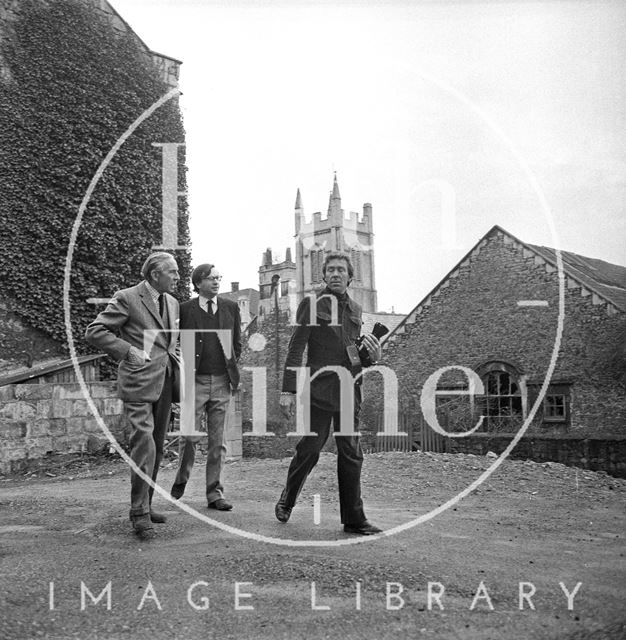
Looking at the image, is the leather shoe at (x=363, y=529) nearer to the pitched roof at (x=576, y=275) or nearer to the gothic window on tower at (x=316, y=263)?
the pitched roof at (x=576, y=275)

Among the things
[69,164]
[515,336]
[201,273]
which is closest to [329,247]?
[515,336]

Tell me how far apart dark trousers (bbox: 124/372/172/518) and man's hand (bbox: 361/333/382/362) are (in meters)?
1.57

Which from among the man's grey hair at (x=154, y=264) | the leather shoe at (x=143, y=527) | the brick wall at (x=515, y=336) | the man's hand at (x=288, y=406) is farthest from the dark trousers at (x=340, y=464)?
the man's hand at (x=288, y=406)

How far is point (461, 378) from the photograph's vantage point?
20641mm

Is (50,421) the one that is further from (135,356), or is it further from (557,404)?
(557,404)

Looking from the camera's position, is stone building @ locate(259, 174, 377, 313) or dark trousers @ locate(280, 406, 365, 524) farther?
stone building @ locate(259, 174, 377, 313)

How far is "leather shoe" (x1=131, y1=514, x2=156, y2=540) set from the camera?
4.94 metres

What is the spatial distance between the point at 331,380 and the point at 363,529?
3.59 feet

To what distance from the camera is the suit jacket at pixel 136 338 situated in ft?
17.0

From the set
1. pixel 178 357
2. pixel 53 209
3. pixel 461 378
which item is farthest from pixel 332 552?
pixel 461 378

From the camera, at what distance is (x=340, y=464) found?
17.5 ft

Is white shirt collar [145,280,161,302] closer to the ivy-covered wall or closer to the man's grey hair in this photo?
the man's grey hair

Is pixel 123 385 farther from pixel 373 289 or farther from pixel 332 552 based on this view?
pixel 373 289

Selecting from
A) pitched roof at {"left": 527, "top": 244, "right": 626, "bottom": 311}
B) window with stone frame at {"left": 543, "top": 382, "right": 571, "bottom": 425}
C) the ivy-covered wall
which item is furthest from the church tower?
the ivy-covered wall
